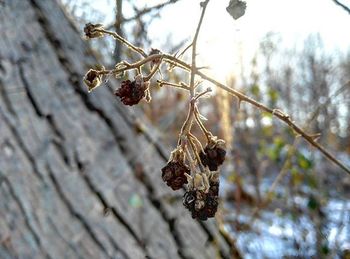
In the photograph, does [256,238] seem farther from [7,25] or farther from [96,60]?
[7,25]

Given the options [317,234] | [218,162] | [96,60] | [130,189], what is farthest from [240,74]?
[218,162]

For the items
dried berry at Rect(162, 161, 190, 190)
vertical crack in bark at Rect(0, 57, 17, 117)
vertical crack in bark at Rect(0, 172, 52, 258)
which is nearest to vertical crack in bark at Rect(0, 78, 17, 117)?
vertical crack in bark at Rect(0, 57, 17, 117)

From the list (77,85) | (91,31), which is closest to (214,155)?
(91,31)

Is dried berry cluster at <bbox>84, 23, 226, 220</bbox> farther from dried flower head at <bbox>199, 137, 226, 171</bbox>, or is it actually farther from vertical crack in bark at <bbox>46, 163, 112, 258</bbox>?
vertical crack in bark at <bbox>46, 163, 112, 258</bbox>

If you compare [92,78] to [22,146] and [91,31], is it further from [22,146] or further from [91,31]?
[22,146]

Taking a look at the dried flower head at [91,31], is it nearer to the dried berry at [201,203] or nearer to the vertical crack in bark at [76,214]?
the dried berry at [201,203]

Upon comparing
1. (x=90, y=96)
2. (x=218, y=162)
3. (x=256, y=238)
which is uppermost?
(x=256, y=238)

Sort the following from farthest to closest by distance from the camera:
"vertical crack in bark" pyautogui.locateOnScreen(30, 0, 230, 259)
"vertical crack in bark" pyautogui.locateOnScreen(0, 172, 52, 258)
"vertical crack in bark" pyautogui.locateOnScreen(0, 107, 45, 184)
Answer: "vertical crack in bark" pyautogui.locateOnScreen(30, 0, 230, 259) → "vertical crack in bark" pyautogui.locateOnScreen(0, 107, 45, 184) → "vertical crack in bark" pyautogui.locateOnScreen(0, 172, 52, 258)
